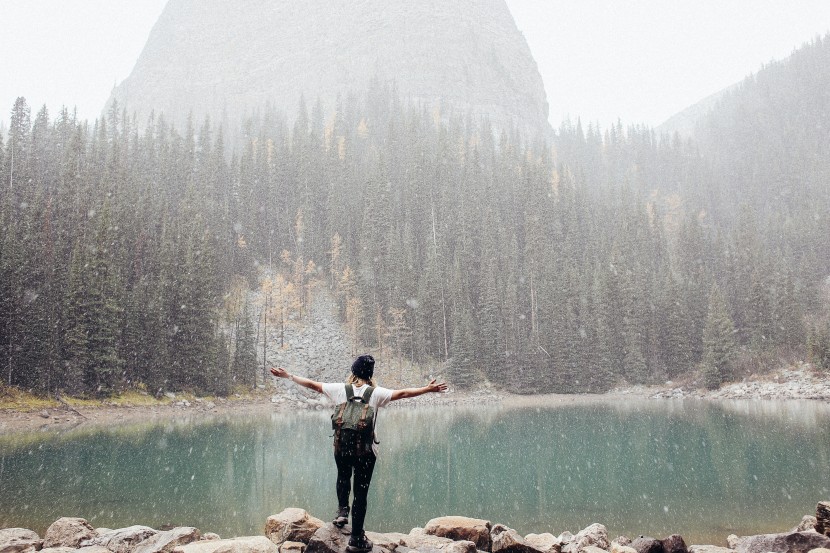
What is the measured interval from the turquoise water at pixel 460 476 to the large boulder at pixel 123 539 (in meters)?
3.53

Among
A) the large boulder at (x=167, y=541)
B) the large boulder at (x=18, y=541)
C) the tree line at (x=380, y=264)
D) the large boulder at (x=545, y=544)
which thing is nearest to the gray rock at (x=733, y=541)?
the large boulder at (x=545, y=544)

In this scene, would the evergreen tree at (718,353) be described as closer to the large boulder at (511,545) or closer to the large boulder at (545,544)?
the large boulder at (545,544)

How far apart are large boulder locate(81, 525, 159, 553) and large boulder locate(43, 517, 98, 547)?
0.97ft

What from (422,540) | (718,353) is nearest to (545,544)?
(422,540)

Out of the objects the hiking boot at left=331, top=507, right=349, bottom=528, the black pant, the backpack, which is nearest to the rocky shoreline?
the hiking boot at left=331, top=507, right=349, bottom=528

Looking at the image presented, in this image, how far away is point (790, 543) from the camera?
33.7 ft

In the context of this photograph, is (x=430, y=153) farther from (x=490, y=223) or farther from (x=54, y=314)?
(x=54, y=314)

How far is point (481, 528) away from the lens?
1065 centimetres

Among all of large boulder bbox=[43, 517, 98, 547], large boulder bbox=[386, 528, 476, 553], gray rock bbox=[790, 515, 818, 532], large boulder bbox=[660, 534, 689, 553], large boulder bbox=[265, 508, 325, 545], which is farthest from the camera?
gray rock bbox=[790, 515, 818, 532]

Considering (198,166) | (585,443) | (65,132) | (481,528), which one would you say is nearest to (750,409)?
(585,443)

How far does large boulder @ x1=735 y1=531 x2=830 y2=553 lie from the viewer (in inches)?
396

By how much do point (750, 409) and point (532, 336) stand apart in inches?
1295

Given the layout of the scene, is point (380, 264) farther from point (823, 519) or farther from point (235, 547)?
point (235, 547)

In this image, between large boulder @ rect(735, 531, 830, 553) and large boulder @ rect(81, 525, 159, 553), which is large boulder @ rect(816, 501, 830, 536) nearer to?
large boulder @ rect(735, 531, 830, 553)
